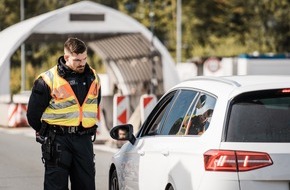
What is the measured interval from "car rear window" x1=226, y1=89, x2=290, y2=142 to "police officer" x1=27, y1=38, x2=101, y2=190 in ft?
6.10

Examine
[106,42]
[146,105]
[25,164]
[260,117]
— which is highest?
[260,117]

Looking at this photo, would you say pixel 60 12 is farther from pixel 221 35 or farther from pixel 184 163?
pixel 221 35

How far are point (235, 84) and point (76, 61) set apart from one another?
168cm

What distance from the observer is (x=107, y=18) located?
110 ft

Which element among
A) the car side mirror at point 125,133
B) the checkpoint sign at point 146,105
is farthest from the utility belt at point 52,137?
the checkpoint sign at point 146,105

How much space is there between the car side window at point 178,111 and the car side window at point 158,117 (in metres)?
0.13

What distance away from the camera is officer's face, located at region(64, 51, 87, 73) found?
8.17m

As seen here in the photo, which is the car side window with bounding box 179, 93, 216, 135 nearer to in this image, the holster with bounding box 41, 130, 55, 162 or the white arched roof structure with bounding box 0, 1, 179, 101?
the holster with bounding box 41, 130, 55, 162

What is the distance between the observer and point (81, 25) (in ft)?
109

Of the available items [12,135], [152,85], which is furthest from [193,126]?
[152,85]

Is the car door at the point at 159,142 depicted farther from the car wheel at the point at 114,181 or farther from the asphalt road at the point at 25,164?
the asphalt road at the point at 25,164

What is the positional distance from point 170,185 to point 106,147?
1402 centimetres

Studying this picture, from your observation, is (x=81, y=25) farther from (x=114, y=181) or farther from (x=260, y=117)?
(x=260, y=117)

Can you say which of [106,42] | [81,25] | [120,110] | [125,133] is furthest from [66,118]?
[106,42]
